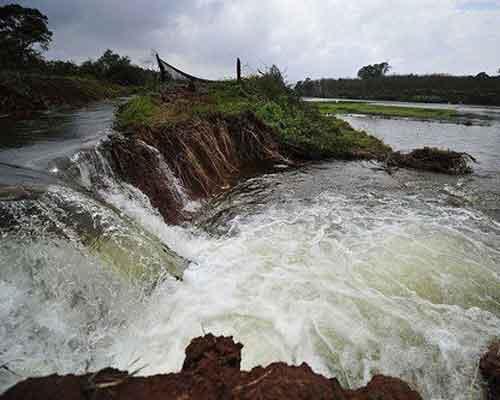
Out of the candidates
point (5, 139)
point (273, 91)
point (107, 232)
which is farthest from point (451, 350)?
point (273, 91)

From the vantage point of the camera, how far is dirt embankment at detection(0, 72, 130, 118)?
10.6m

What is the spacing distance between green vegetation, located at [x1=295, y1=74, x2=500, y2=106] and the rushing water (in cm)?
4876

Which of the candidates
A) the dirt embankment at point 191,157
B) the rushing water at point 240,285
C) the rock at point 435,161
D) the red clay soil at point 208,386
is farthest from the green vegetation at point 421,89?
the red clay soil at point 208,386

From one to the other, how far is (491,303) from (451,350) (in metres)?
1.09

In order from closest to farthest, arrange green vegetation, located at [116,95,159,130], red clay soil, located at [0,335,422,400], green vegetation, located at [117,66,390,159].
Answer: red clay soil, located at [0,335,422,400] < green vegetation, located at [116,95,159,130] < green vegetation, located at [117,66,390,159]

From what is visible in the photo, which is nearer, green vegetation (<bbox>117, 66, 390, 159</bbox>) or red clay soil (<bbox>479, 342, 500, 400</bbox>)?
red clay soil (<bbox>479, 342, 500, 400</bbox>)

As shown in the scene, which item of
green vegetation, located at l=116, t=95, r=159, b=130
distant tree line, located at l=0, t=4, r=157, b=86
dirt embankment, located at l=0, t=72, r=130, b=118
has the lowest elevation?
green vegetation, located at l=116, t=95, r=159, b=130

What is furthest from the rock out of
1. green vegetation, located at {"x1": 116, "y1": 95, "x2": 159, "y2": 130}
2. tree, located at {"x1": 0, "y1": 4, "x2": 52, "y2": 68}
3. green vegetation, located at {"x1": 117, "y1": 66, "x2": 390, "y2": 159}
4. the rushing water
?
tree, located at {"x1": 0, "y1": 4, "x2": 52, "y2": 68}

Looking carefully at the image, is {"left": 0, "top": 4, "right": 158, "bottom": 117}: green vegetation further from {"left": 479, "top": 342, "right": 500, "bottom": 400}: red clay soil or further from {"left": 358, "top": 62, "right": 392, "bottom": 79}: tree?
{"left": 358, "top": 62, "right": 392, "bottom": 79}: tree

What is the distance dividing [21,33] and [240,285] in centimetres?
3533

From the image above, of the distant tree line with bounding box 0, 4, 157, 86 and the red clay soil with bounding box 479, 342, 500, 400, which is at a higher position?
the distant tree line with bounding box 0, 4, 157, 86

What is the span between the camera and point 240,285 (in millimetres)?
3256

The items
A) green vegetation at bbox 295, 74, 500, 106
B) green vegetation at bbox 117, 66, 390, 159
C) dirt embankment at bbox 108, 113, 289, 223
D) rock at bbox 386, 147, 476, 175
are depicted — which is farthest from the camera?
green vegetation at bbox 295, 74, 500, 106

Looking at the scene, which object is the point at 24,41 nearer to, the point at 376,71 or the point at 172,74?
the point at 172,74
